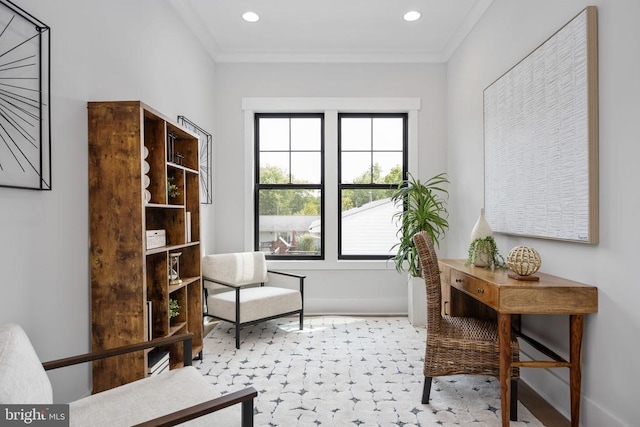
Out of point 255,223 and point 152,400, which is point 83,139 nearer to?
point 152,400

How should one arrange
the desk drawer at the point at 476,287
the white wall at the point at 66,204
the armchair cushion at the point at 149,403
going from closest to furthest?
the armchair cushion at the point at 149,403, the white wall at the point at 66,204, the desk drawer at the point at 476,287

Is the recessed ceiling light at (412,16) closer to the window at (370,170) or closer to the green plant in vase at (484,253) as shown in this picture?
the window at (370,170)

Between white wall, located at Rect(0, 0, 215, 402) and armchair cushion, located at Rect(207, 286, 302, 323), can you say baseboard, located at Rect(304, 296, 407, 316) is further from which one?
white wall, located at Rect(0, 0, 215, 402)

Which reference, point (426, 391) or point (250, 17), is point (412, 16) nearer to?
point (250, 17)

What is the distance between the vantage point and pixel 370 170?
4477mm

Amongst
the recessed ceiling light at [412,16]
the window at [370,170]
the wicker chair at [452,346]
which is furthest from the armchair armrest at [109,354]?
the recessed ceiling light at [412,16]

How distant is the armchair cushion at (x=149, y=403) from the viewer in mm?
1382

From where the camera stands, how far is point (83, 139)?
2.08 metres

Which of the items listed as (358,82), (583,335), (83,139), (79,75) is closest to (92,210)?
(83,139)

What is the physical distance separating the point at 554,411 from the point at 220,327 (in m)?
2.85

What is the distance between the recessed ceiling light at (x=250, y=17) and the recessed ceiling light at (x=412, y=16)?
135 cm

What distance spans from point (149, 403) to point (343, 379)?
147 cm

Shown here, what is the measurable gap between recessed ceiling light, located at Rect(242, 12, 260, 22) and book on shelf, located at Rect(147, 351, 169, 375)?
2.88 meters

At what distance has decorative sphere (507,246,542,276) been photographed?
2.06 m
